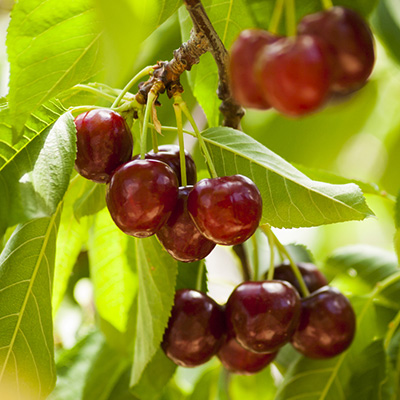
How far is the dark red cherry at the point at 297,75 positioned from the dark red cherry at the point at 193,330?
0.56 metres

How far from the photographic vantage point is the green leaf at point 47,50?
565 millimetres

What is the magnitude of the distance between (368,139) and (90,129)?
3.08 feet

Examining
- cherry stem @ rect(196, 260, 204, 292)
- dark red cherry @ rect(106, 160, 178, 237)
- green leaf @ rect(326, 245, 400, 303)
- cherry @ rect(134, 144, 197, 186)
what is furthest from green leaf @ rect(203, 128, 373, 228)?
green leaf @ rect(326, 245, 400, 303)

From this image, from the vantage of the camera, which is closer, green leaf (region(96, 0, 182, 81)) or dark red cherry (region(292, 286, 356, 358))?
green leaf (region(96, 0, 182, 81))

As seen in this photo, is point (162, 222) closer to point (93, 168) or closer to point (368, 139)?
point (93, 168)

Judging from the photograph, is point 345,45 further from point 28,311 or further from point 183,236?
point 28,311

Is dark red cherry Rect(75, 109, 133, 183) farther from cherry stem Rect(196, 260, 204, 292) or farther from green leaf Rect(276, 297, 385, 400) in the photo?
green leaf Rect(276, 297, 385, 400)

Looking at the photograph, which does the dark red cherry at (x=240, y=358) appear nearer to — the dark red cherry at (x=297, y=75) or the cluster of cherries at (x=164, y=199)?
the cluster of cherries at (x=164, y=199)

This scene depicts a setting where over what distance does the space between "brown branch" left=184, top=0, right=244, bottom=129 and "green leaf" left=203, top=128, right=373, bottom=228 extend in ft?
0.18

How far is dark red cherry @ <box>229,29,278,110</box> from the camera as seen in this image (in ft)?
0.95

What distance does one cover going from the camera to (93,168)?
0.65 m

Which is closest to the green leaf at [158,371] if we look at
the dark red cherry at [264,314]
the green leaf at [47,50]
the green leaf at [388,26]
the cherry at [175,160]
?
the dark red cherry at [264,314]

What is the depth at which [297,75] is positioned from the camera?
0.88 ft

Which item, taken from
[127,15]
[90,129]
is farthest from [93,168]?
[127,15]
